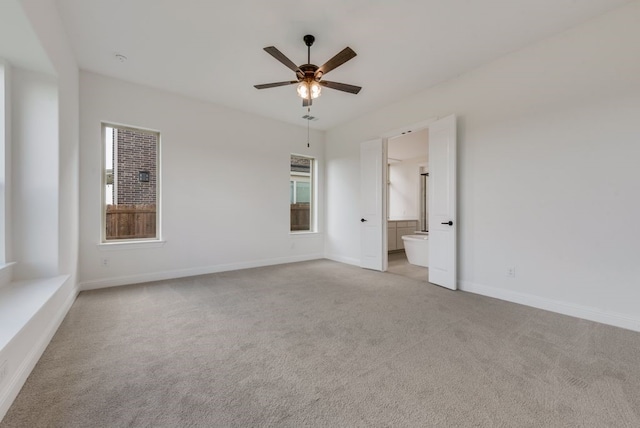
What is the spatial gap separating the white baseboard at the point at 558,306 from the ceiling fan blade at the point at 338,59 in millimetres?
3116

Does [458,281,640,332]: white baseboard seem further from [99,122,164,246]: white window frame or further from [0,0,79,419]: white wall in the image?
[99,122,164,246]: white window frame

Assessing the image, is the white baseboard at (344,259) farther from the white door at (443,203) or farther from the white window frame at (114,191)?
the white window frame at (114,191)

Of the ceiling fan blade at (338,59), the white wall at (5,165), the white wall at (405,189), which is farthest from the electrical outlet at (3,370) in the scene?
the white wall at (405,189)

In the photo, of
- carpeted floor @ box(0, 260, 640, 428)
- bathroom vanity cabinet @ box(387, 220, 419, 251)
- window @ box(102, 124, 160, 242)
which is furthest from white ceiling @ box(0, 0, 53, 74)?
bathroom vanity cabinet @ box(387, 220, 419, 251)

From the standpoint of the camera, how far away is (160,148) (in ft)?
13.4

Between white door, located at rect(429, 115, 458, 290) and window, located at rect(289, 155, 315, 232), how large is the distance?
2.83 metres

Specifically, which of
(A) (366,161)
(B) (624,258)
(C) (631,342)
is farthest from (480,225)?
(A) (366,161)

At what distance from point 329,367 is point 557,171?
9.97 ft

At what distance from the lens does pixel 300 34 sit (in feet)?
9.08

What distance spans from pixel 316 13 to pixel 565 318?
12.6 feet

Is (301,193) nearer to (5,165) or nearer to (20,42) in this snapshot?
(5,165)

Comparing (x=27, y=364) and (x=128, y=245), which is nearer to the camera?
(x=27, y=364)

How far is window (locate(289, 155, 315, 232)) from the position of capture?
577 centimetres

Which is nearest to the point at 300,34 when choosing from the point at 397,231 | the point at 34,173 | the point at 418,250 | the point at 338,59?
the point at 338,59
